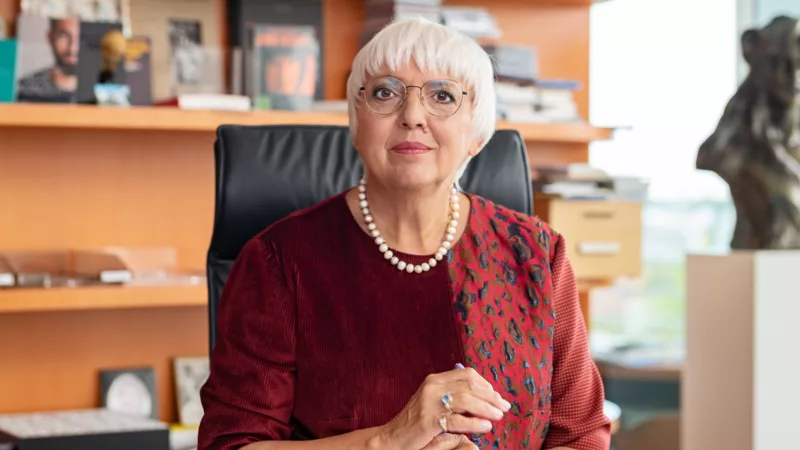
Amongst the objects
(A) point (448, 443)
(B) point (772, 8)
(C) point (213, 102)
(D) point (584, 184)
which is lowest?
(A) point (448, 443)

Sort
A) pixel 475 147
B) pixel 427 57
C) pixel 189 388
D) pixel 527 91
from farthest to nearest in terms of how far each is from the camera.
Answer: pixel 527 91 → pixel 189 388 → pixel 475 147 → pixel 427 57

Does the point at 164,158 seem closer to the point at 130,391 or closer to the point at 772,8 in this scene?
the point at 130,391

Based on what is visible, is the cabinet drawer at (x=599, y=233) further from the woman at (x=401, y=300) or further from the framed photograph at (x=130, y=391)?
the woman at (x=401, y=300)

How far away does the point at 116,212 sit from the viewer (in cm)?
277

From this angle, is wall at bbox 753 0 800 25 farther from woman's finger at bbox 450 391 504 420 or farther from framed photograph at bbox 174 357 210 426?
woman's finger at bbox 450 391 504 420

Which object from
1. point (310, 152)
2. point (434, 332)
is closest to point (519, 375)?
point (434, 332)

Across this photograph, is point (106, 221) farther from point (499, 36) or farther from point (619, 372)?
point (619, 372)

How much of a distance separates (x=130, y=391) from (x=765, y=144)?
180 cm

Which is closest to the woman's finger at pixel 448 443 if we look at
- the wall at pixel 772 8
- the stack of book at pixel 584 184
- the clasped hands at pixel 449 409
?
the clasped hands at pixel 449 409

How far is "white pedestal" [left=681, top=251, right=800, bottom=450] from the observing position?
2.69m

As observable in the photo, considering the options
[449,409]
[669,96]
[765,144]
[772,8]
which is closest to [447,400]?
[449,409]

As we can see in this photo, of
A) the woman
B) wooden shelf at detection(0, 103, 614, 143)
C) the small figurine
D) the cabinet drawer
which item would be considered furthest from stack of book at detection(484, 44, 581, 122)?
the woman

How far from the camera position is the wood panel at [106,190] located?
2.67 meters

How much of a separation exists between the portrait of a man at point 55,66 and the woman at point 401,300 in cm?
118
